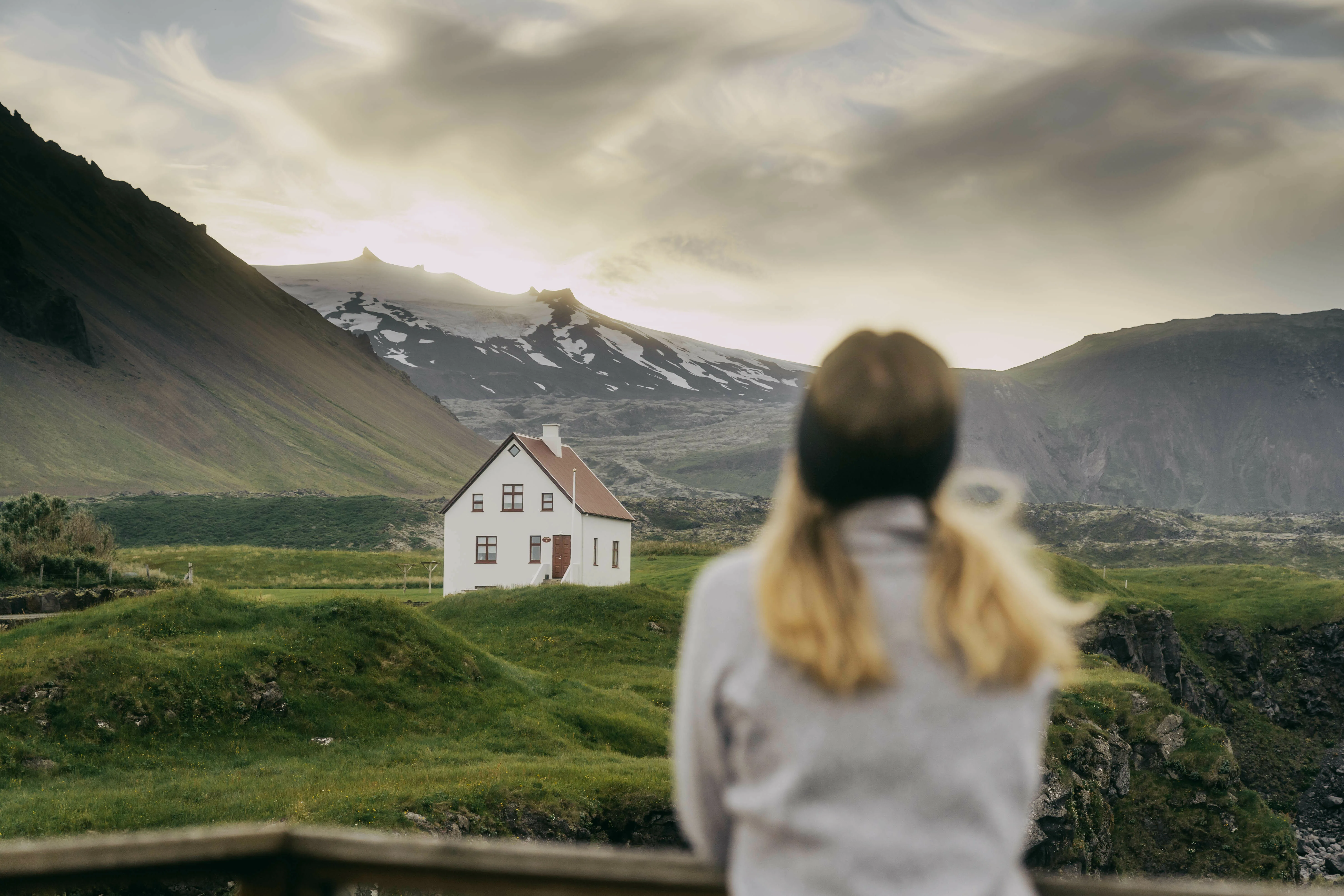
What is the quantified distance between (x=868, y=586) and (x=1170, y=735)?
3877 centimetres

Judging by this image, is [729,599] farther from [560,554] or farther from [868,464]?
[560,554]

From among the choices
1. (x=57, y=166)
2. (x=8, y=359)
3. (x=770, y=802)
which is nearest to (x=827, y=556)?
(x=770, y=802)

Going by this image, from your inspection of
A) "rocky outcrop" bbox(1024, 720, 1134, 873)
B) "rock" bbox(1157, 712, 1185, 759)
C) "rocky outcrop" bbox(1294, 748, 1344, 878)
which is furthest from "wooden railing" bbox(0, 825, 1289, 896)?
"rocky outcrop" bbox(1294, 748, 1344, 878)

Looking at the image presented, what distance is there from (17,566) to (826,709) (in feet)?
119

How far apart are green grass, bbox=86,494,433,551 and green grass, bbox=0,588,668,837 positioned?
7470 cm

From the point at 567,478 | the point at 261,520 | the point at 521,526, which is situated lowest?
the point at 261,520

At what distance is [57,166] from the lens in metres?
187

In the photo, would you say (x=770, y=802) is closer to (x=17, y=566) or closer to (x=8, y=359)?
(x=17, y=566)

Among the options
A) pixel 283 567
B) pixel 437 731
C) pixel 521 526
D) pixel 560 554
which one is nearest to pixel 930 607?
pixel 437 731

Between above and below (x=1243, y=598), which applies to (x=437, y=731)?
above

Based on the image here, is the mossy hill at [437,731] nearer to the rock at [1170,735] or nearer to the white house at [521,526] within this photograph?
the rock at [1170,735]

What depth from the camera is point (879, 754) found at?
2.38 metres

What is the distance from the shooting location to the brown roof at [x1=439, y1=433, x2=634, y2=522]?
5419cm

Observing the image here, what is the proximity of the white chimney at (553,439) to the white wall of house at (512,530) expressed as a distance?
10.7ft
